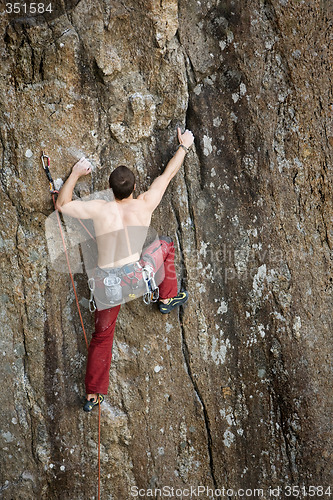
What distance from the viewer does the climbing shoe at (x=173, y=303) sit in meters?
4.63

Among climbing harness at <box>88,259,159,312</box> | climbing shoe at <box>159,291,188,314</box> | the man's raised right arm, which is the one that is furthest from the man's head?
climbing shoe at <box>159,291,188,314</box>

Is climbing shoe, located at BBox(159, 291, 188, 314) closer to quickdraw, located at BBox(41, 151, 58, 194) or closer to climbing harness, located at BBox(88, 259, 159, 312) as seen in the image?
climbing harness, located at BBox(88, 259, 159, 312)

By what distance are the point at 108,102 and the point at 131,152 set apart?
1.74ft

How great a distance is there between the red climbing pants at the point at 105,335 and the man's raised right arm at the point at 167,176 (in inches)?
18.1

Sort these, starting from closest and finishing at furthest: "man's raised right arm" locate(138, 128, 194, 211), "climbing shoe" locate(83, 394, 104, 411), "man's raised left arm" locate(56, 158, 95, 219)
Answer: "man's raised left arm" locate(56, 158, 95, 219), "man's raised right arm" locate(138, 128, 194, 211), "climbing shoe" locate(83, 394, 104, 411)

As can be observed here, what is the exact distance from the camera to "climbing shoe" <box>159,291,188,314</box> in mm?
4629

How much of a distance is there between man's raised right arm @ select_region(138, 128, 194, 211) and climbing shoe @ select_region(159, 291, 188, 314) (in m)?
1.01

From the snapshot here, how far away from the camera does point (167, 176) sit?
172 inches

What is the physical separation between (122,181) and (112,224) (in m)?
0.40

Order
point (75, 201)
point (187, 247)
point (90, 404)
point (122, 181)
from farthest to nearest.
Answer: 1. point (187, 247)
2. point (90, 404)
3. point (75, 201)
4. point (122, 181)

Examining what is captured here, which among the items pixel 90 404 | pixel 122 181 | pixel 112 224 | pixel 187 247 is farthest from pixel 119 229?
pixel 90 404

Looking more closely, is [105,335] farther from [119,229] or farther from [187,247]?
[187,247]

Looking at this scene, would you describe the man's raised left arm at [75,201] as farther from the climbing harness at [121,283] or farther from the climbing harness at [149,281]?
the climbing harness at [149,281]

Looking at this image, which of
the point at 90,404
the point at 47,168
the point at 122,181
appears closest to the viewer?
the point at 122,181
